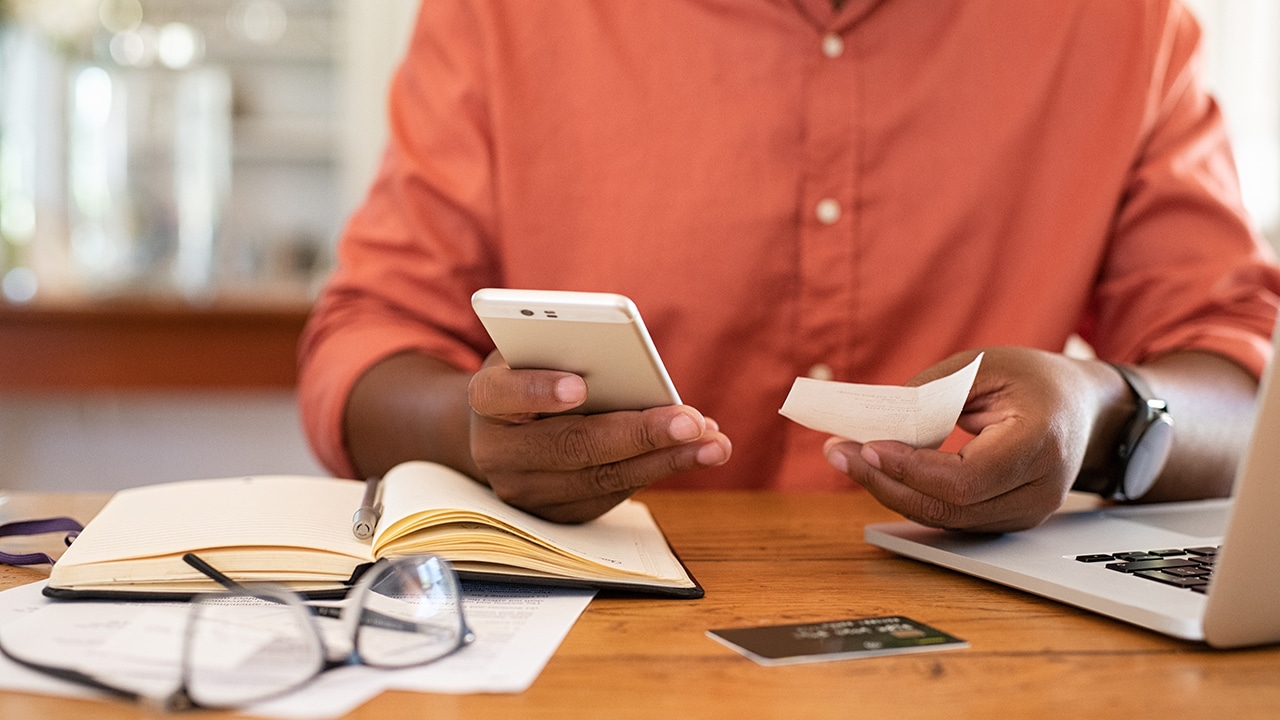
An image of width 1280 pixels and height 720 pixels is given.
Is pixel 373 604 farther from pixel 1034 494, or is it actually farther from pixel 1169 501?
pixel 1169 501

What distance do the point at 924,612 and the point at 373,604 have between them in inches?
11.5

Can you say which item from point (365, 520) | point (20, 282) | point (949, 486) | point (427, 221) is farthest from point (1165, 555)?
→ point (20, 282)

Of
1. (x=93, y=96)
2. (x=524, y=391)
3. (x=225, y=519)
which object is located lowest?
(x=225, y=519)

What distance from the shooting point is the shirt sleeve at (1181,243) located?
3.57 ft

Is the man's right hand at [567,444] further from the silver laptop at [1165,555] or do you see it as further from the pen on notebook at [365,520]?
the silver laptop at [1165,555]

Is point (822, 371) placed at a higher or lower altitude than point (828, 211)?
lower

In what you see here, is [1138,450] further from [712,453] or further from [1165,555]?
[712,453]

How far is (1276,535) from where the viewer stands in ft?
1.60

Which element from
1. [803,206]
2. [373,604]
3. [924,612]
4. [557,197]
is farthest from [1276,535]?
[557,197]

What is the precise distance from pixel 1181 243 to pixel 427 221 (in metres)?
0.79

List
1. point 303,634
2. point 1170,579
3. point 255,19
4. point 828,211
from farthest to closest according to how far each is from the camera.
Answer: point 255,19 → point 828,211 → point 1170,579 → point 303,634

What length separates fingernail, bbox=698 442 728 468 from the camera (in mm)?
639

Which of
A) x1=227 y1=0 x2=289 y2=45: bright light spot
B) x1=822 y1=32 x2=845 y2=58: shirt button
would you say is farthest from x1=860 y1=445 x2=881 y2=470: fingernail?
x1=227 y1=0 x2=289 y2=45: bright light spot

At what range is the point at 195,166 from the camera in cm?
364
